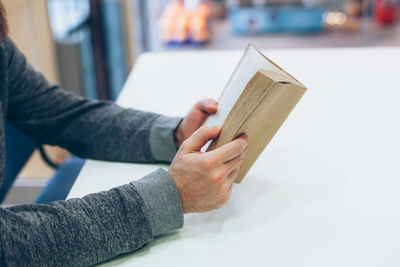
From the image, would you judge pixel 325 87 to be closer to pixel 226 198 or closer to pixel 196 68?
pixel 196 68

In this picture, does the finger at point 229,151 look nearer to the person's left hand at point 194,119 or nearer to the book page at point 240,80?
the book page at point 240,80

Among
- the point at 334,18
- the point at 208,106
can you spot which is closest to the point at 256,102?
the point at 208,106

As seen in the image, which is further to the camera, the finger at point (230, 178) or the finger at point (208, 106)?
the finger at point (208, 106)

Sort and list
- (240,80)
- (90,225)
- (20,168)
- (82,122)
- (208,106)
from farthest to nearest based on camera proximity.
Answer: (20,168) → (82,122) → (208,106) → (240,80) → (90,225)

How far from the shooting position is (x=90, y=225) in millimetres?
659

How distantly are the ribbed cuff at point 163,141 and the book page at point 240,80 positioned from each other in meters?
0.09

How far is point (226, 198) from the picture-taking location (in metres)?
0.72

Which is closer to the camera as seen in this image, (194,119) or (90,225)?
(90,225)

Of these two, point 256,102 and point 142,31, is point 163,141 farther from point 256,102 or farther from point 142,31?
point 142,31

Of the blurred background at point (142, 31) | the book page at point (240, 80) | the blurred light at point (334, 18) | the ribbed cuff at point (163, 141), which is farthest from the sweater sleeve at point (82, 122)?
the blurred light at point (334, 18)

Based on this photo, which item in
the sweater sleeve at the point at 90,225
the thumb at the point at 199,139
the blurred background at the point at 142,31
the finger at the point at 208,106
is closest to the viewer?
the sweater sleeve at the point at 90,225

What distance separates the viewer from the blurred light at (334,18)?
14.0 feet

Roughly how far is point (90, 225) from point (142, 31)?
7.66ft

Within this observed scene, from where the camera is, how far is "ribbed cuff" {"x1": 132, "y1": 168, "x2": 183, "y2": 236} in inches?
27.1
